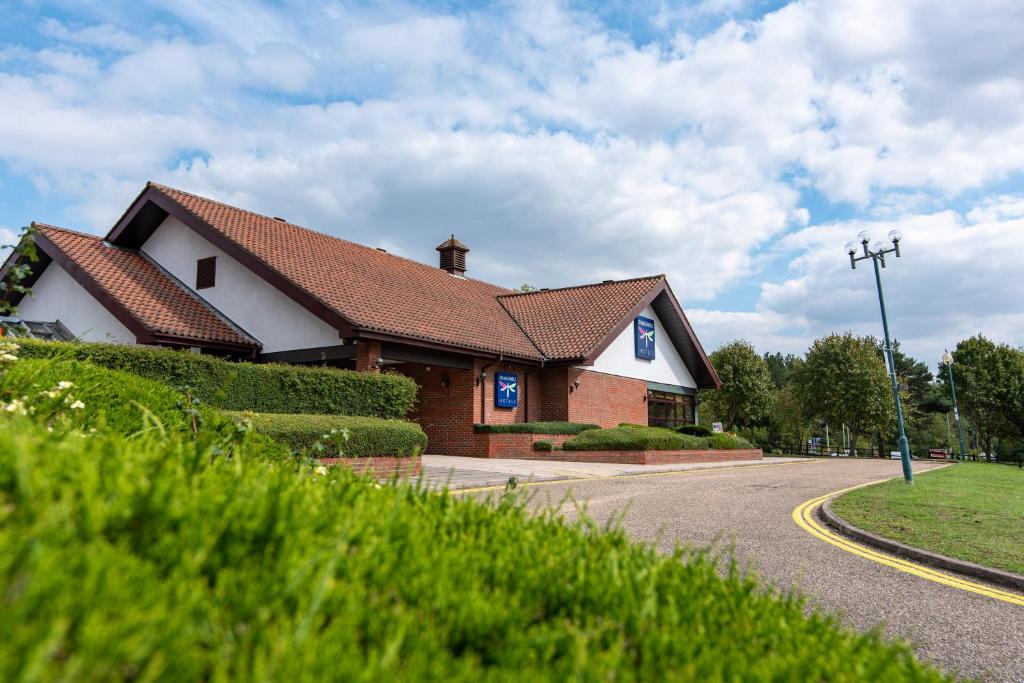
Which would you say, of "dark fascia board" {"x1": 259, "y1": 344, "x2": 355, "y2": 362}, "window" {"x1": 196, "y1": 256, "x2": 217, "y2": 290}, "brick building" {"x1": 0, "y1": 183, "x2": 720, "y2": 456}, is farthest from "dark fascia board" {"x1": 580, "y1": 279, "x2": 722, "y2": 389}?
"window" {"x1": 196, "y1": 256, "x2": 217, "y2": 290}

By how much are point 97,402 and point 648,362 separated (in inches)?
1109

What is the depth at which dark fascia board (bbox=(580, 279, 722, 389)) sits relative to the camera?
27125mm

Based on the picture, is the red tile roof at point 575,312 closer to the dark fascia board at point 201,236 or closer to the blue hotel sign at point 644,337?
the blue hotel sign at point 644,337

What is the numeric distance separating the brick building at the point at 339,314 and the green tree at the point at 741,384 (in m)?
22.8

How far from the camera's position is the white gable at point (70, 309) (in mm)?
19984

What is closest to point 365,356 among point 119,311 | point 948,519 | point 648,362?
point 119,311

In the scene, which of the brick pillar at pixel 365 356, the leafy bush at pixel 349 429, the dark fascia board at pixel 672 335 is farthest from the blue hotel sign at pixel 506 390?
the leafy bush at pixel 349 429

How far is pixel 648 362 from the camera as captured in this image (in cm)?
3159

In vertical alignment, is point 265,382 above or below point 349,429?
above

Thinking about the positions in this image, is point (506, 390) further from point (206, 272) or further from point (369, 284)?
point (206, 272)

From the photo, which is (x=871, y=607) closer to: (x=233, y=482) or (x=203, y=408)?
(x=233, y=482)

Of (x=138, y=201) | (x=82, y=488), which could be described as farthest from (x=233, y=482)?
(x=138, y=201)

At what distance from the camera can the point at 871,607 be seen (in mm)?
5473

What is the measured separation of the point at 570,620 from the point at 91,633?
1.28 m
